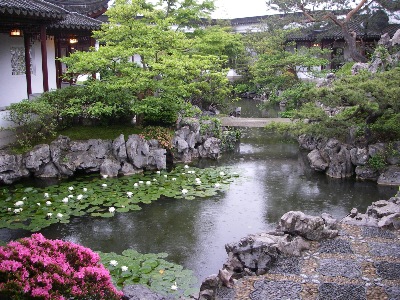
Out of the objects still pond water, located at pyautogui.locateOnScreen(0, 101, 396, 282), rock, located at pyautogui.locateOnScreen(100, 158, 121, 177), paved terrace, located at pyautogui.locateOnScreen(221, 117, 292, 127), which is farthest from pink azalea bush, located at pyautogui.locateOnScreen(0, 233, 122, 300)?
paved terrace, located at pyautogui.locateOnScreen(221, 117, 292, 127)

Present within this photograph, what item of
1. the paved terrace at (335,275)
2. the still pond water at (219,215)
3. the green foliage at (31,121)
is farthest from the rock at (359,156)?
the green foliage at (31,121)

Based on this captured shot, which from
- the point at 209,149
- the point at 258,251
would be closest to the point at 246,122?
the point at 209,149

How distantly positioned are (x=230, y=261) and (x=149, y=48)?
9926 millimetres

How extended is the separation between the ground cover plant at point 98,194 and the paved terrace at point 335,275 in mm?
4994

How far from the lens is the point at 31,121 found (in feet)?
49.5

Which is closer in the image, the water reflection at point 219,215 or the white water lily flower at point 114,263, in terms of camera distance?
the white water lily flower at point 114,263

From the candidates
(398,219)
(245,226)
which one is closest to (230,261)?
(245,226)

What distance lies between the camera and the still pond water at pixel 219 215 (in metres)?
10.2

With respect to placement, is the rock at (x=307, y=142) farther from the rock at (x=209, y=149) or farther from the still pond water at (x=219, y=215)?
the rock at (x=209, y=149)

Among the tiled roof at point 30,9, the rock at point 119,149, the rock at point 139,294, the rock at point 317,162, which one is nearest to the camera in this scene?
the rock at point 139,294

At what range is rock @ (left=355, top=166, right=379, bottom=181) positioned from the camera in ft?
50.7

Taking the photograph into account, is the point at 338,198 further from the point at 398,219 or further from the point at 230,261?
the point at 230,261

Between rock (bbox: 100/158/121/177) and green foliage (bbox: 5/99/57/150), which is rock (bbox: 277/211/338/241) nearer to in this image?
rock (bbox: 100/158/121/177)

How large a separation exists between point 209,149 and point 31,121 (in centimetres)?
681
